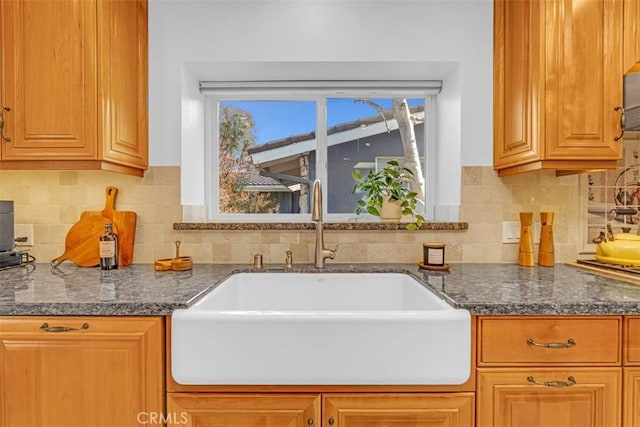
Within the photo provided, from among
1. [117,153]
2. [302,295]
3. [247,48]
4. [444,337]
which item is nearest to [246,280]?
[302,295]

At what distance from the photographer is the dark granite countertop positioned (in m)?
1.06

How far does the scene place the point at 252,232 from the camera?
5.83 ft

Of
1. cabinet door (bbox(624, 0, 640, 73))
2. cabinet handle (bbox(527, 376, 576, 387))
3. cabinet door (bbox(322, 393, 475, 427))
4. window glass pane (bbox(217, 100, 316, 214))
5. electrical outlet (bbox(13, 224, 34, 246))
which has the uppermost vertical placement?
cabinet door (bbox(624, 0, 640, 73))

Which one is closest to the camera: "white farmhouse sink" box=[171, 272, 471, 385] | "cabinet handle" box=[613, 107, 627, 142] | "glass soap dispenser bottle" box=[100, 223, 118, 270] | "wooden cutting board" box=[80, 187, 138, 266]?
"white farmhouse sink" box=[171, 272, 471, 385]

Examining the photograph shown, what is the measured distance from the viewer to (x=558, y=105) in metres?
1.42

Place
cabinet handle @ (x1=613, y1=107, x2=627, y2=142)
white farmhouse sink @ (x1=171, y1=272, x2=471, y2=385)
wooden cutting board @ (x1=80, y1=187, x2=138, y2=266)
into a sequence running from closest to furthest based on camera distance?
white farmhouse sink @ (x1=171, y1=272, x2=471, y2=385), cabinet handle @ (x1=613, y1=107, x2=627, y2=142), wooden cutting board @ (x1=80, y1=187, x2=138, y2=266)

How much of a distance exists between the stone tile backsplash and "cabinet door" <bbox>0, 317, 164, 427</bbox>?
0.71 metres

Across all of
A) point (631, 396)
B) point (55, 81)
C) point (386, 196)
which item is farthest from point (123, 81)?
point (631, 396)

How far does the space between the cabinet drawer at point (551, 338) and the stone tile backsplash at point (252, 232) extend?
0.70 metres

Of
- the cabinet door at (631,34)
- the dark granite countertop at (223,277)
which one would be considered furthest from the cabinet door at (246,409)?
the cabinet door at (631,34)

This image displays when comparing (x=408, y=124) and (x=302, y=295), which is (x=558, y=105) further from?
(x=302, y=295)

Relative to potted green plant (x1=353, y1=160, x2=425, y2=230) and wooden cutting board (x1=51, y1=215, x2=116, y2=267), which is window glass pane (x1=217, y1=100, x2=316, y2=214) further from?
wooden cutting board (x1=51, y1=215, x2=116, y2=267)

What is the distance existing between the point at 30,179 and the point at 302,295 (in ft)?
4.66

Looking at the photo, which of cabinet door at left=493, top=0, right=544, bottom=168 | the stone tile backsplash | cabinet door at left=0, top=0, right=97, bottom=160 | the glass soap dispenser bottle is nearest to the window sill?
the stone tile backsplash
